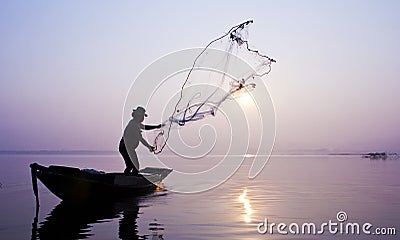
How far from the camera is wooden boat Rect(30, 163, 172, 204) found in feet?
61.1

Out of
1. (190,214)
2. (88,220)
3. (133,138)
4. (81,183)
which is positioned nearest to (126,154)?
(133,138)

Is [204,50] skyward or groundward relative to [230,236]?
skyward

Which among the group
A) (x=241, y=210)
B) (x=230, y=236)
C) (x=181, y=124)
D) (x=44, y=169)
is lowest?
(x=230, y=236)

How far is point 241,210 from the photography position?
1778 centimetres

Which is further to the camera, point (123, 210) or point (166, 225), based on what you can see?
point (123, 210)

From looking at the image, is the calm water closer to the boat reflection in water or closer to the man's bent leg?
the boat reflection in water

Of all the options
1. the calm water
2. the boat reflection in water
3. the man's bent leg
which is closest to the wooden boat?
the boat reflection in water

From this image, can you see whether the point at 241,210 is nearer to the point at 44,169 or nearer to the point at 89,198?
the point at 89,198

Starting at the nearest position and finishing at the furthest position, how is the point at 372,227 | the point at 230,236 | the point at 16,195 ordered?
the point at 230,236
the point at 372,227
the point at 16,195

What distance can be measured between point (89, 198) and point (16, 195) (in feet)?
19.8

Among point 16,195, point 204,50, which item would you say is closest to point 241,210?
point 204,50

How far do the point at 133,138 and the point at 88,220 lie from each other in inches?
262

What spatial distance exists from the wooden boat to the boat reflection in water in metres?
0.36


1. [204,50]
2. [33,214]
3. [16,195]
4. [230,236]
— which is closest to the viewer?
[230,236]
